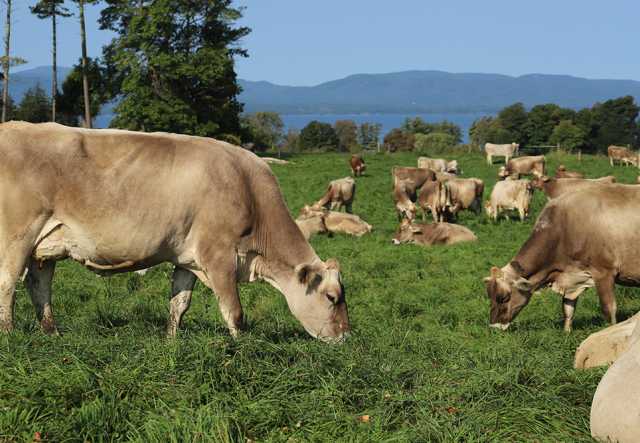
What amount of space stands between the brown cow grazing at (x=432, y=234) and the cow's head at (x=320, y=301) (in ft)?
39.2

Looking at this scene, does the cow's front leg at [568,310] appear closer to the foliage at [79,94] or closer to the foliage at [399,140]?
the foliage at [79,94]

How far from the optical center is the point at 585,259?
1080 cm

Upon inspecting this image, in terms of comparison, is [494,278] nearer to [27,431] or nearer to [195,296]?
[195,296]

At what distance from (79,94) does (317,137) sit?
180 feet

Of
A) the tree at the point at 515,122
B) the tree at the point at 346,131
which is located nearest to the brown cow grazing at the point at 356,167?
the tree at the point at 515,122

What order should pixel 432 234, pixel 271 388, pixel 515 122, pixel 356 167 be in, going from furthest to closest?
pixel 515 122 < pixel 356 167 < pixel 432 234 < pixel 271 388

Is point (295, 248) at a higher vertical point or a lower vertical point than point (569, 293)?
higher

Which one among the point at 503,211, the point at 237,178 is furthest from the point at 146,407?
the point at 503,211

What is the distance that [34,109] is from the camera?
65688mm

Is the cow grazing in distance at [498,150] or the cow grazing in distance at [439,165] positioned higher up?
the cow grazing in distance at [498,150]

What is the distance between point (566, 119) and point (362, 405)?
93.5 meters

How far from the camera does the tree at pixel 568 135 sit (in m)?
87.3

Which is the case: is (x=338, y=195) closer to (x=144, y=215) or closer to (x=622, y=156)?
(x=144, y=215)

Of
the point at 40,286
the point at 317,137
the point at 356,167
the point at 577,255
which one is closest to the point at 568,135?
the point at 317,137
